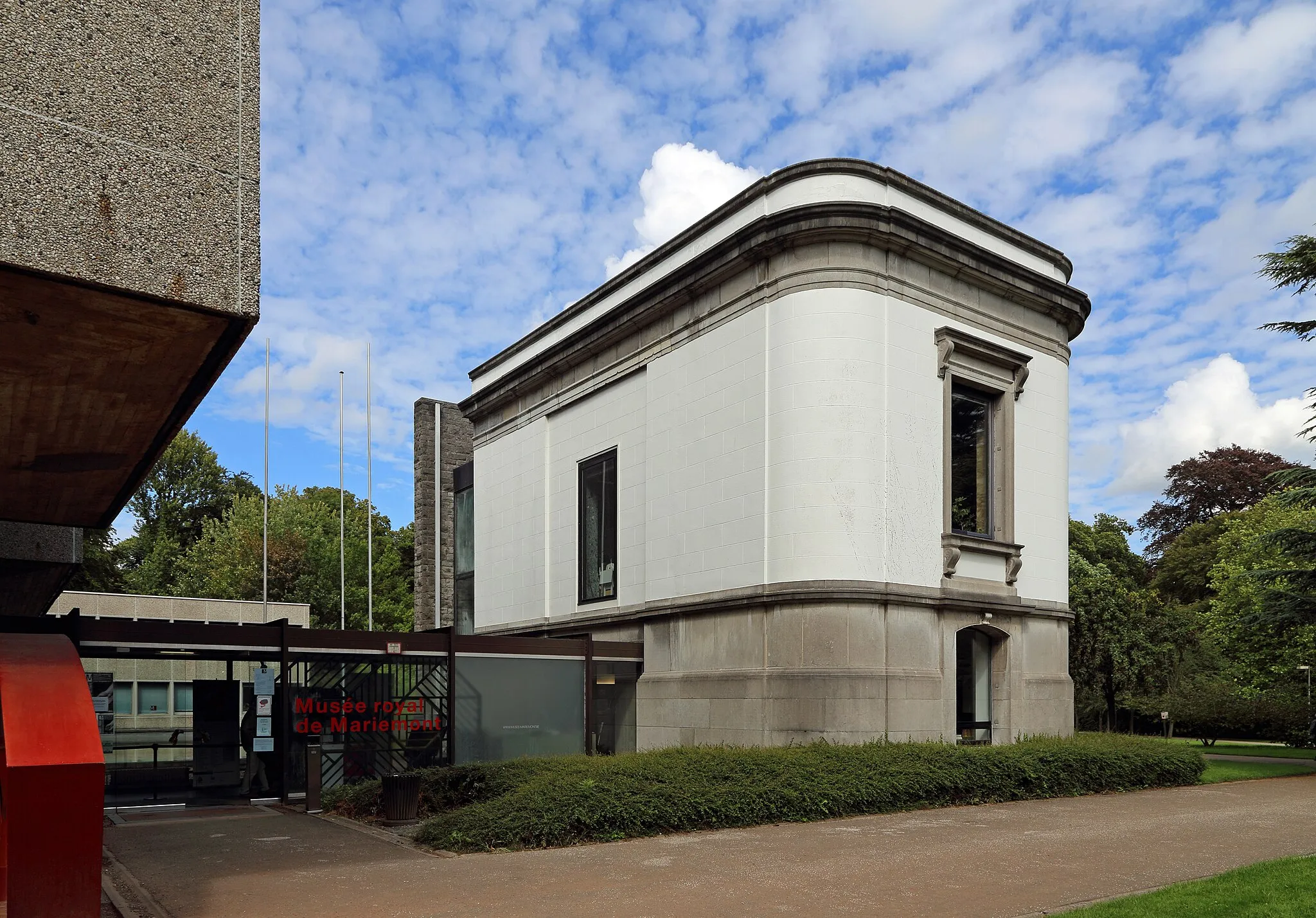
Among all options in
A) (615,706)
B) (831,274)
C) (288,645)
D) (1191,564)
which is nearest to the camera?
(288,645)

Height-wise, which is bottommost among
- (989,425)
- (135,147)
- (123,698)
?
(123,698)

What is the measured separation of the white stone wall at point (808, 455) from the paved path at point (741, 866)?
22.2ft

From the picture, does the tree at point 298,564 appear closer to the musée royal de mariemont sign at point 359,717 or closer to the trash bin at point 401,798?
the musée royal de mariemont sign at point 359,717

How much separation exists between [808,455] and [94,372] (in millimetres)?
15450

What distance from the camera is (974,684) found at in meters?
24.7

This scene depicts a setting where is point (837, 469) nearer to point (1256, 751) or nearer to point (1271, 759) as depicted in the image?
point (1271, 759)

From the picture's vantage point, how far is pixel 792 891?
432 inches

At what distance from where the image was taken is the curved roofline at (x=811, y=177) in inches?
930

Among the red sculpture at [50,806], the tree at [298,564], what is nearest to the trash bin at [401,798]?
the red sculpture at [50,806]

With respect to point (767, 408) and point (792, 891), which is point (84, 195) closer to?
point (792, 891)

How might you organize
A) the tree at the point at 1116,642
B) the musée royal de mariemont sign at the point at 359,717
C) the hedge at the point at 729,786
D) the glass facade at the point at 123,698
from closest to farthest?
the hedge at the point at 729,786, the musée royal de mariemont sign at the point at 359,717, the glass facade at the point at 123,698, the tree at the point at 1116,642

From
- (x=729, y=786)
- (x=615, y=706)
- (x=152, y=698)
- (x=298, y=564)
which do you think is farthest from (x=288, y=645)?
(x=298, y=564)

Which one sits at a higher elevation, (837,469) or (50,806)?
(837,469)

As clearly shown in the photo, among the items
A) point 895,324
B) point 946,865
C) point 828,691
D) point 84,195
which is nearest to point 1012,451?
point 895,324
